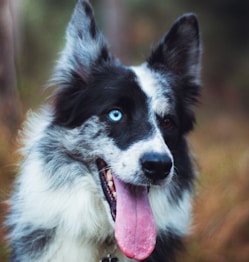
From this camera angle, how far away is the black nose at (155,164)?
3.65m

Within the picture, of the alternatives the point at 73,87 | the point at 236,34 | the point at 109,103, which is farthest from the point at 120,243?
the point at 236,34

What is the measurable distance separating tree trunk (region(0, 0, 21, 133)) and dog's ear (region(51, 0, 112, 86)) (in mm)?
2593

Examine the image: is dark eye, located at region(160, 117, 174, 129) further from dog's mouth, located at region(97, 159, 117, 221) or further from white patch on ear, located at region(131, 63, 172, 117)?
dog's mouth, located at region(97, 159, 117, 221)

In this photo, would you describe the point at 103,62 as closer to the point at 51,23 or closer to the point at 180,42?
the point at 180,42

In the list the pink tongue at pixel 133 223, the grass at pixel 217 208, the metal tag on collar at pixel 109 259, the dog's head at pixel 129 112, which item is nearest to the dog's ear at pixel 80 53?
the dog's head at pixel 129 112

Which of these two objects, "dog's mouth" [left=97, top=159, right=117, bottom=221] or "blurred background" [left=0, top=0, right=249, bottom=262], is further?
"blurred background" [left=0, top=0, right=249, bottom=262]

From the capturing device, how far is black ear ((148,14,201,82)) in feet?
14.7

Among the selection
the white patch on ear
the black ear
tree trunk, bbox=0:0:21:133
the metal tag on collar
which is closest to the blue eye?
the white patch on ear

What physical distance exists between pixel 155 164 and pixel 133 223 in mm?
437

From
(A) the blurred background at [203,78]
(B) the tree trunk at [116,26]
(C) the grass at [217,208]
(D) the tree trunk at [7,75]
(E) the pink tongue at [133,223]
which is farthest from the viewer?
(B) the tree trunk at [116,26]

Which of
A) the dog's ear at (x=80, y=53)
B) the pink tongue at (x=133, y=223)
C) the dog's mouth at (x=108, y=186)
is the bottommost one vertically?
the pink tongue at (x=133, y=223)

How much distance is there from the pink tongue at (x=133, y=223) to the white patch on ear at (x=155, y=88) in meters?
0.58

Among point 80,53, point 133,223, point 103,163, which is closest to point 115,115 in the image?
point 103,163

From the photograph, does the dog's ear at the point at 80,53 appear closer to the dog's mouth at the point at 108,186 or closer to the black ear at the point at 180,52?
the black ear at the point at 180,52
